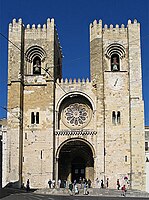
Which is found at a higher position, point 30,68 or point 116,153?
point 30,68

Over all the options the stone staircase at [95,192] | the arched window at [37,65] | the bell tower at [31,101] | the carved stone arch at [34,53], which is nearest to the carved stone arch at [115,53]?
the bell tower at [31,101]

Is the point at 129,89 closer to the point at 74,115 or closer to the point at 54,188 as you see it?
the point at 74,115

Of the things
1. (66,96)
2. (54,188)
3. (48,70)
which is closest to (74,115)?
(66,96)

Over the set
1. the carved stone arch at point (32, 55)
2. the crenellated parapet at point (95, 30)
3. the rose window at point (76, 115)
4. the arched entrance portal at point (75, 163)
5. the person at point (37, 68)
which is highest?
the crenellated parapet at point (95, 30)

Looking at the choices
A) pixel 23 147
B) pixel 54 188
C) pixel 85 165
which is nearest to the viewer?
pixel 54 188

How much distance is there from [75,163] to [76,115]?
476 centimetres

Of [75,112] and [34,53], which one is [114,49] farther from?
[34,53]

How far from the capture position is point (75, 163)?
128 ft

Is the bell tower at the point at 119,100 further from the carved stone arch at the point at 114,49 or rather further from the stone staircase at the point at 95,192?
the stone staircase at the point at 95,192

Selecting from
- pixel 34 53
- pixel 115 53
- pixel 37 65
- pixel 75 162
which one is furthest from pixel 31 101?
pixel 115 53

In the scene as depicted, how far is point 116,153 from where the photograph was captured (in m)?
35.1

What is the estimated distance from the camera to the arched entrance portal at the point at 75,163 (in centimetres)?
3831

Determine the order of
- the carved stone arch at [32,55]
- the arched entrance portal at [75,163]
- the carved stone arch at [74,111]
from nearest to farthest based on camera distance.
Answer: the carved stone arch at [74,111]
the carved stone arch at [32,55]
the arched entrance portal at [75,163]

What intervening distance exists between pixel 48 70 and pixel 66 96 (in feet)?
9.27
